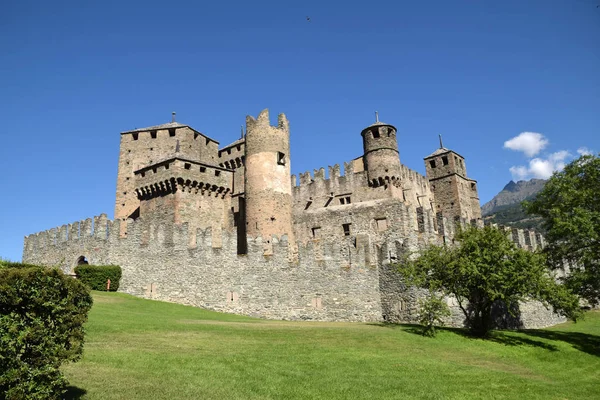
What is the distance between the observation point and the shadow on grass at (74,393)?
8961mm

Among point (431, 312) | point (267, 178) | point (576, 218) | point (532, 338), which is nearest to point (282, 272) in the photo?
point (431, 312)

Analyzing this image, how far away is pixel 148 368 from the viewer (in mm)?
11453

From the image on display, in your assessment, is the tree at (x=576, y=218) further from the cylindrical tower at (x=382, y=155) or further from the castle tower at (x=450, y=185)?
the castle tower at (x=450, y=185)

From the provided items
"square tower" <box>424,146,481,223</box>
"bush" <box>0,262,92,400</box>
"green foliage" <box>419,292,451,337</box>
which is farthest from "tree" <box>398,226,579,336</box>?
"square tower" <box>424,146,481,223</box>

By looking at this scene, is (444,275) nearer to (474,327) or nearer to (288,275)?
(474,327)

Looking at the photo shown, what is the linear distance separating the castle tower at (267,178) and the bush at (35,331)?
26042mm

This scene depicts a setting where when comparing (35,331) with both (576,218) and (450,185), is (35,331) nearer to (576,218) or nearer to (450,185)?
(576,218)

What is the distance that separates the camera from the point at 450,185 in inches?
2087

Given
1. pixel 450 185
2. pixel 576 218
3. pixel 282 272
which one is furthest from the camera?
pixel 450 185

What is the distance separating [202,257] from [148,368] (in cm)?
1729

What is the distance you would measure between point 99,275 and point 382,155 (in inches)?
1045

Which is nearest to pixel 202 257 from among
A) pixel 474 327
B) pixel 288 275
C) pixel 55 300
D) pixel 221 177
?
pixel 288 275

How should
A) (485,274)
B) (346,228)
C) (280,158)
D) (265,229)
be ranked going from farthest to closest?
(280,158)
(265,229)
(346,228)
(485,274)

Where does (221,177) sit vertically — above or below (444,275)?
above
